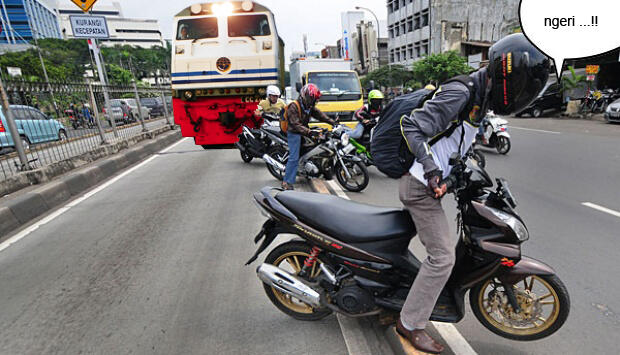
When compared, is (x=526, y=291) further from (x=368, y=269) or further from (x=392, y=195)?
(x=392, y=195)

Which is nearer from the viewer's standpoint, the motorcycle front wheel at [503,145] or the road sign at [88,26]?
the motorcycle front wheel at [503,145]

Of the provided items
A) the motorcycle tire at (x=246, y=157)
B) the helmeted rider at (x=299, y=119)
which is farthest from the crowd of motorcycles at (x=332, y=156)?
the motorcycle tire at (x=246, y=157)

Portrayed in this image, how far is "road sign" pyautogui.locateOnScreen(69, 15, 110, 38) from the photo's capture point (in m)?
9.16

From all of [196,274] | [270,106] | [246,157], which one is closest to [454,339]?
[196,274]

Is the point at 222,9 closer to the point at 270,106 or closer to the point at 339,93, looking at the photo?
the point at 270,106

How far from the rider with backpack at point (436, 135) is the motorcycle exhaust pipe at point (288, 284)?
57cm

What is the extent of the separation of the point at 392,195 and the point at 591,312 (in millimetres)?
3099

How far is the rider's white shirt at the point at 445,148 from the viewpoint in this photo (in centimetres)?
200

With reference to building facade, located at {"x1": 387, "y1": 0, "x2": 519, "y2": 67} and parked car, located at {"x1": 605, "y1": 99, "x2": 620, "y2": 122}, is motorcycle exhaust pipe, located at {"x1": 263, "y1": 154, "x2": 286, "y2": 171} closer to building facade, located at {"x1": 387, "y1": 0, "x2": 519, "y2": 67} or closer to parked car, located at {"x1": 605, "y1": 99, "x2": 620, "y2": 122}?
parked car, located at {"x1": 605, "y1": 99, "x2": 620, "y2": 122}

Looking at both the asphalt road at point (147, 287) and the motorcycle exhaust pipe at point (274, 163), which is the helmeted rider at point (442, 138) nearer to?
the asphalt road at point (147, 287)

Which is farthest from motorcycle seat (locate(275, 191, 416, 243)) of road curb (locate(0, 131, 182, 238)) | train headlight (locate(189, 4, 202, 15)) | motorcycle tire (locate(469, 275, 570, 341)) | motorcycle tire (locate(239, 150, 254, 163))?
train headlight (locate(189, 4, 202, 15))

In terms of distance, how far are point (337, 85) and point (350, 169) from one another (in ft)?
18.9

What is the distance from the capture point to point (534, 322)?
2146mm

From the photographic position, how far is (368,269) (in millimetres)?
2188
